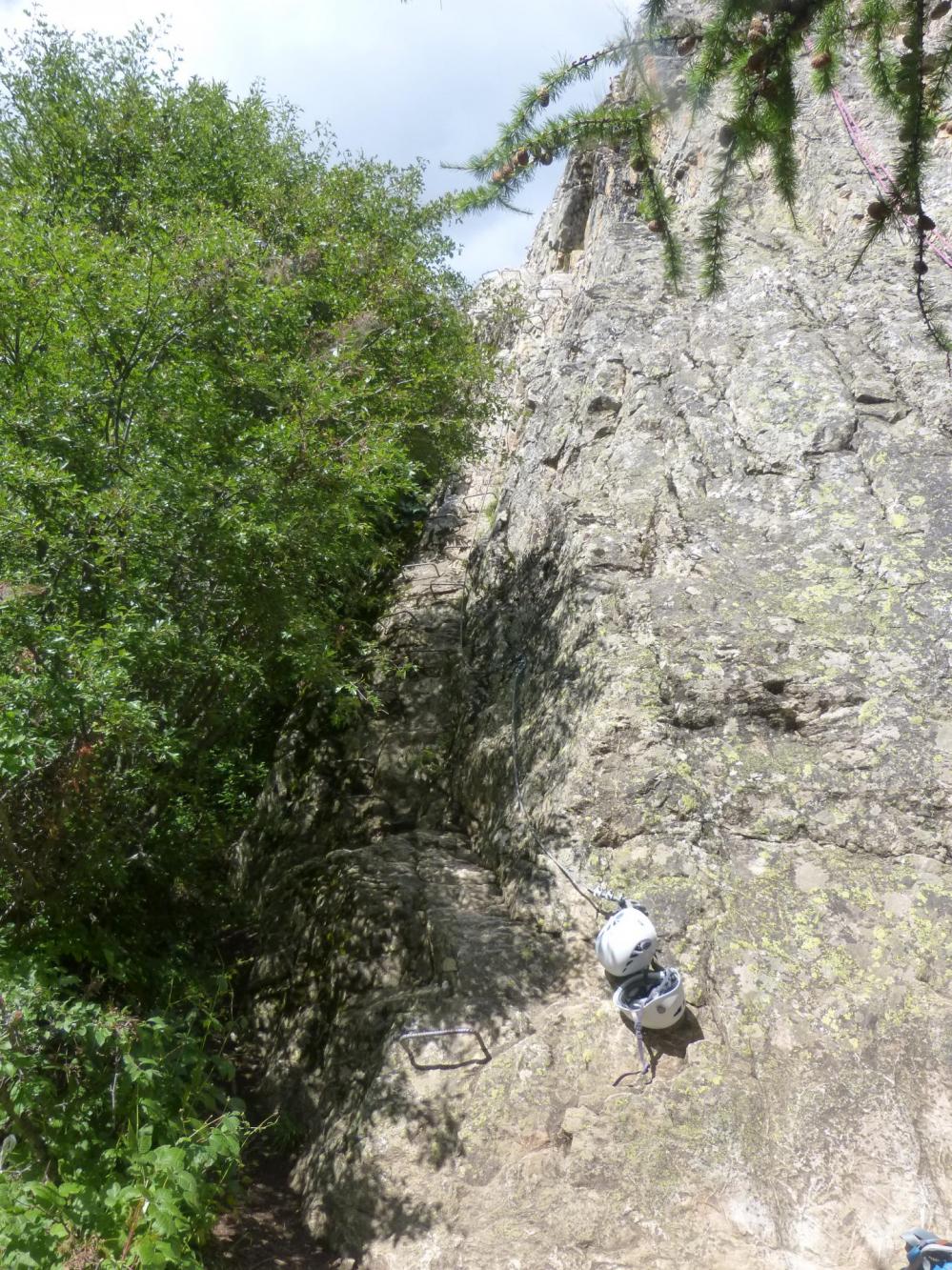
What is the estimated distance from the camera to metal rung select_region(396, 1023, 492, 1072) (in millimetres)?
4688

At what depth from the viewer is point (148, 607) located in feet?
16.0

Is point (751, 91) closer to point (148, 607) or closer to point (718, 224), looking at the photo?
point (718, 224)

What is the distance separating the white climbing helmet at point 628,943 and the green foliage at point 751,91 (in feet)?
10.8

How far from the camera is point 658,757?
18.6 feet

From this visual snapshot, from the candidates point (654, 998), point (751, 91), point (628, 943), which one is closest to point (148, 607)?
point (628, 943)

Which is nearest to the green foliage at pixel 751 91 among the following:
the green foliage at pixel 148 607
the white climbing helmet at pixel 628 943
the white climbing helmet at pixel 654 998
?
the green foliage at pixel 148 607

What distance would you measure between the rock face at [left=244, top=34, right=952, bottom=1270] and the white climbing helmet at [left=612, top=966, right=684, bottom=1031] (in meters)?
0.16

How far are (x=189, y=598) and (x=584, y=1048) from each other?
3.47 meters

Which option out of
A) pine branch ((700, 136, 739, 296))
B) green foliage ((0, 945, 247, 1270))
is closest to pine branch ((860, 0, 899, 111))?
pine branch ((700, 136, 739, 296))

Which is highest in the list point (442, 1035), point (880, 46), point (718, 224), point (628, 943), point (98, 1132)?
point (880, 46)

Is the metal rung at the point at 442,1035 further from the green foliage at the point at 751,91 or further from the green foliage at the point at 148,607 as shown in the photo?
the green foliage at the point at 751,91

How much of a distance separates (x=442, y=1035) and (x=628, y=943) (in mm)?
1197

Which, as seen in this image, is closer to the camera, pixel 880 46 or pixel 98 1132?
pixel 880 46

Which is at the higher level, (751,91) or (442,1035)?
(751,91)
